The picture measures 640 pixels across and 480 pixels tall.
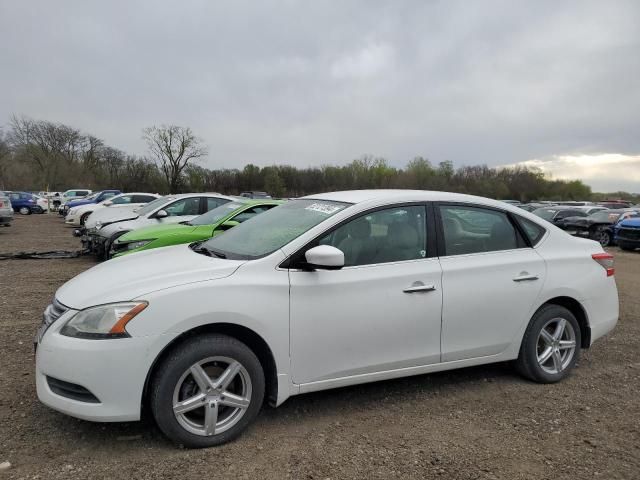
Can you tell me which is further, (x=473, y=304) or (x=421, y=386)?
(x=421, y=386)

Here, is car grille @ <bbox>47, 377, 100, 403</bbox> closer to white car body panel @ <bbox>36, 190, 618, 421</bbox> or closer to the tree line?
white car body panel @ <bbox>36, 190, 618, 421</bbox>

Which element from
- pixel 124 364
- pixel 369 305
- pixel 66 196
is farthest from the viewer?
pixel 66 196

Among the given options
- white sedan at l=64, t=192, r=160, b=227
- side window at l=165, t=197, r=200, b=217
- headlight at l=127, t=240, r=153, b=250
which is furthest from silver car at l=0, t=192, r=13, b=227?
headlight at l=127, t=240, r=153, b=250

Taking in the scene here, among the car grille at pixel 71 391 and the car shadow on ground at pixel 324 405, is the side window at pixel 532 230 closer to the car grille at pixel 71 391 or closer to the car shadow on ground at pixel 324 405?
the car shadow on ground at pixel 324 405

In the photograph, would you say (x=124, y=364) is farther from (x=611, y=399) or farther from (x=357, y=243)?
(x=611, y=399)

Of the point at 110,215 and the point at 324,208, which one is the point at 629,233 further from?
the point at 110,215

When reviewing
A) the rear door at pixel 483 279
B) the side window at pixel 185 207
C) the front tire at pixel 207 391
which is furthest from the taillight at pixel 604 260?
the side window at pixel 185 207

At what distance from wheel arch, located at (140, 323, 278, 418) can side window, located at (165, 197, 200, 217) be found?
794 centimetres

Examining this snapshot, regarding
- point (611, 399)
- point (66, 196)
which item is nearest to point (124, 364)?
point (611, 399)

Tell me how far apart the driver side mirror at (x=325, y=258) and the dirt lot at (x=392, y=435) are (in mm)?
1147

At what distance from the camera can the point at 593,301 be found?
14.0 feet

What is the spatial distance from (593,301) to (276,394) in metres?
2.99

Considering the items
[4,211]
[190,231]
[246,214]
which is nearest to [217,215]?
[246,214]

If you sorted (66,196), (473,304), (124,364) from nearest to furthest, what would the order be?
(124,364) → (473,304) → (66,196)
